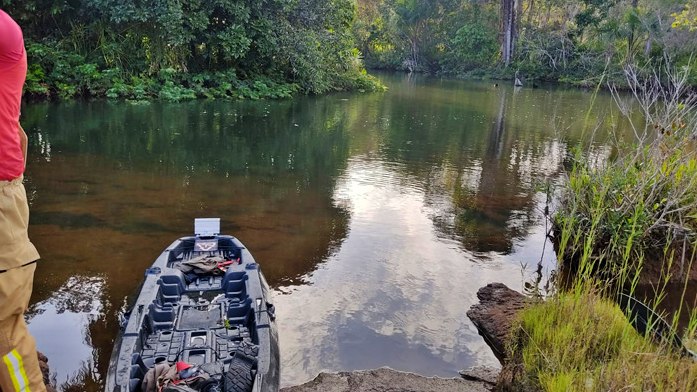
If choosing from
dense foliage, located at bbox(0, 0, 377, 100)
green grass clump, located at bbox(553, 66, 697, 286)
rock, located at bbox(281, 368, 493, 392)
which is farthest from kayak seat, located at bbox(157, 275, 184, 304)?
dense foliage, located at bbox(0, 0, 377, 100)

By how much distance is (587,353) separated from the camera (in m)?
3.59

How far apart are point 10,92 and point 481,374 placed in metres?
3.59

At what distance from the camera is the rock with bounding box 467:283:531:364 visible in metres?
4.73

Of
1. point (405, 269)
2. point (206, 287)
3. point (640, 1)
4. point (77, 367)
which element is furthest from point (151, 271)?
point (640, 1)

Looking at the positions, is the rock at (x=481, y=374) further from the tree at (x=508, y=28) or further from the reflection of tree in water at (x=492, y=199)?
the tree at (x=508, y=28)

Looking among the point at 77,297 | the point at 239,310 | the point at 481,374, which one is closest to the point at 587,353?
the point at 481,374

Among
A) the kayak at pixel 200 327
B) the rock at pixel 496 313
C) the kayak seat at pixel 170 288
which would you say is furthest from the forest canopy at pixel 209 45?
the kayak seat at pixel 170 288

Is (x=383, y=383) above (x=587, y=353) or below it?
below

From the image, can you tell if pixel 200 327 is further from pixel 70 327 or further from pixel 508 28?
pixel 508 28

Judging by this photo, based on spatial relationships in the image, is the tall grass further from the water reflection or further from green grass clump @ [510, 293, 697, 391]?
the water reflection

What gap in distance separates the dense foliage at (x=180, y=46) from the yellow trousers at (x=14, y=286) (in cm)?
1457

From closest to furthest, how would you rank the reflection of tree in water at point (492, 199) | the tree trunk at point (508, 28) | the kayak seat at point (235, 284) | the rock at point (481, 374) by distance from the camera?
the rock at point (481, 374), the kayak seat at point (235, 284), the reflection of tree in water at point (492, 199), the tree trunk at point (508, 28)

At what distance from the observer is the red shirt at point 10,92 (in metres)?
2.38

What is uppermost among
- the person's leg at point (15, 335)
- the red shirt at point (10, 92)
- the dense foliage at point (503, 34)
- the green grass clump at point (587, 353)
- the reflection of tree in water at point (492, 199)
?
the dense foliage at point (503, 34)
